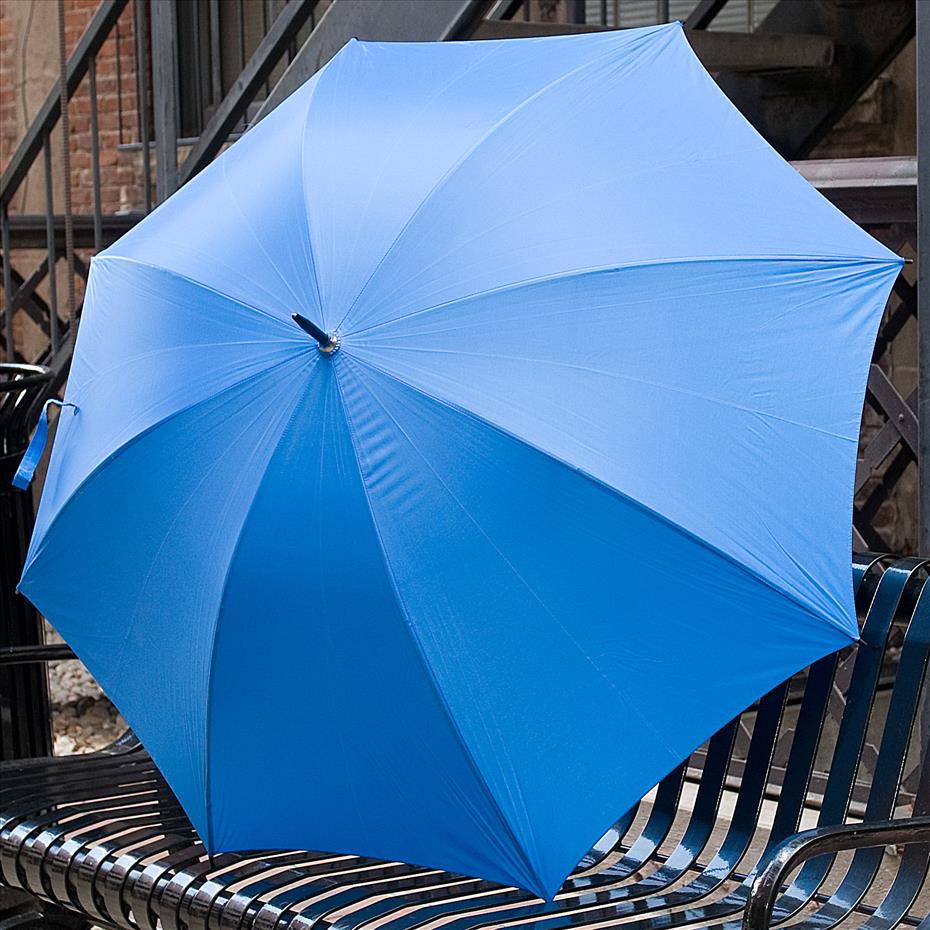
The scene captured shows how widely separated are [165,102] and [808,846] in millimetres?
3022

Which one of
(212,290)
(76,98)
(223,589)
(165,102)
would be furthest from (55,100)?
(223,589)

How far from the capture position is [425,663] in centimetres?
178

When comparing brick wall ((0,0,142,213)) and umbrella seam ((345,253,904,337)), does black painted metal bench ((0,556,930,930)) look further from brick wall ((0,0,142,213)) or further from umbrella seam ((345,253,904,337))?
brick wall ((0,0,142,213))

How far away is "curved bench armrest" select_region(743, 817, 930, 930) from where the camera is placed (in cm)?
177

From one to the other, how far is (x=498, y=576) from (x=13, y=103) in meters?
7.12

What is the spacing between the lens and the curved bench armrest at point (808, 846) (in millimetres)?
1769

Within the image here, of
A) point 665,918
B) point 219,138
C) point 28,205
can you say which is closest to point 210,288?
point 665,918

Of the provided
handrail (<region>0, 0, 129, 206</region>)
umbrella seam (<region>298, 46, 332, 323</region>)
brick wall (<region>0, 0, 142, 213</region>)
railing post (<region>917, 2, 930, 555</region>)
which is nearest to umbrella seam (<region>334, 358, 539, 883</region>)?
umbrella seam (<region>298, 46, 332, 323</region>)

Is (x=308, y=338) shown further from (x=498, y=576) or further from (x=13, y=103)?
(x=13, y=103)

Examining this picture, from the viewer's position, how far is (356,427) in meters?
1.81

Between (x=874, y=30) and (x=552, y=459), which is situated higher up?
(x=874, y=30)

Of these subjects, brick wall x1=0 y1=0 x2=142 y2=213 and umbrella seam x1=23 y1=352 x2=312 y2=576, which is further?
brick wall x1=0 y1=0 x2=142 y2=213

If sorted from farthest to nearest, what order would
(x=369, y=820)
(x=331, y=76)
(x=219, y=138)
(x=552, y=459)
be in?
(x=219, y=138)
(x=331, y=76)
(x=369, y=820)
(x=552, y=459)

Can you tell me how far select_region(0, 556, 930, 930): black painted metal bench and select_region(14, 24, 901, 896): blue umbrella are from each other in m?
0.19
